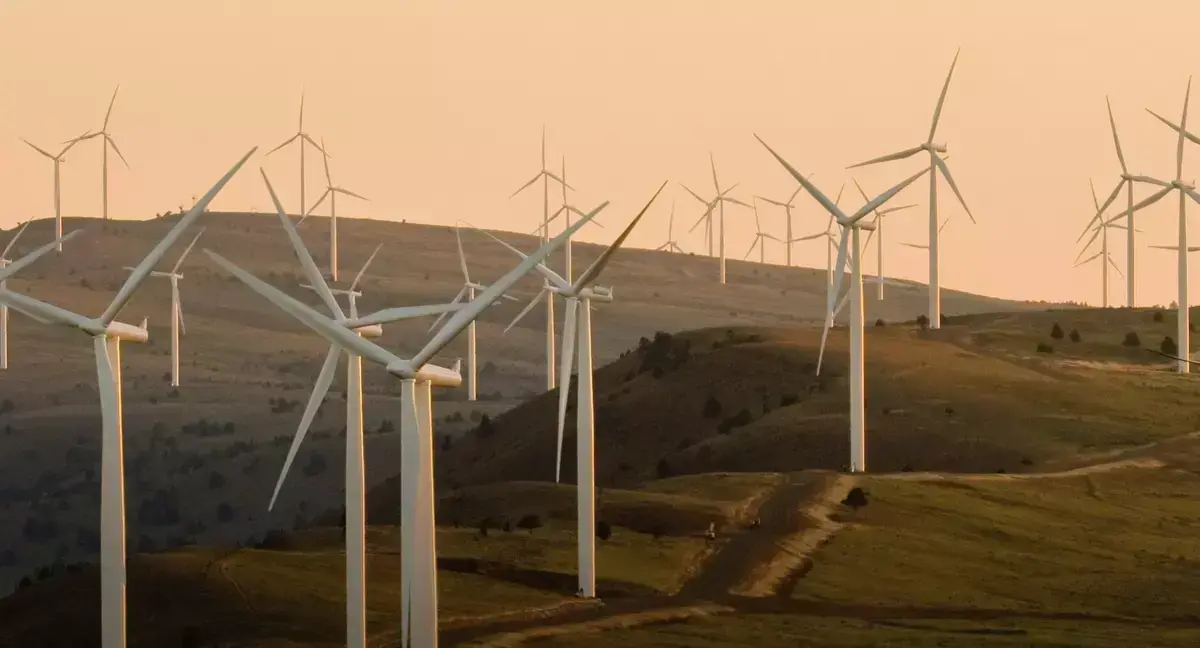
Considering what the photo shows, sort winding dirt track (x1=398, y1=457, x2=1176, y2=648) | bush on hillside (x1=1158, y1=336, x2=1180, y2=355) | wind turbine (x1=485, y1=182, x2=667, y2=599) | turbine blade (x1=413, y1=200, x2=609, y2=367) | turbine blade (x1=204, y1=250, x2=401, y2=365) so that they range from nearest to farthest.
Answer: turbine blade (x1=413, y1=200, x2=609, y2=367) → turbine blade (x1=204, y1=250, x2=401, y2=365) → winding dirt track (x1=398, y1=457, x2=1176, y2=648) → wind turbine (x1=485, y1=182, x2=667, y2=599) → bush on hillside (x1=1158, y1=336, x2=1180, y2=355)

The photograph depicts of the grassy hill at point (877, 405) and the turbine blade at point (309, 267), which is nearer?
the turbine blade at point (309, 267)

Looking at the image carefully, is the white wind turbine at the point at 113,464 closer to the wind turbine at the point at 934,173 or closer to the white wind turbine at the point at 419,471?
the white wind turbine at the point at 419,471

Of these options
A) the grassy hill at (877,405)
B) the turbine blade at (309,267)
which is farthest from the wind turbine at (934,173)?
the turbine blade at (309,267)

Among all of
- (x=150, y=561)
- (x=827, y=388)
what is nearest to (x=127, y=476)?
(x=827, y=388)

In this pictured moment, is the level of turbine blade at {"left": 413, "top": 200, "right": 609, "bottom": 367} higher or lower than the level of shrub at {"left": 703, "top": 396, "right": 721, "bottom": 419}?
higher

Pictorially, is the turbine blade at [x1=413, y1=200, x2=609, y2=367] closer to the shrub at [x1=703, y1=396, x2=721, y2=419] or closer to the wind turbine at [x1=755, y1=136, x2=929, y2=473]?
the wind turbine at [x1=755, y1=136, x2=929, y2=473]

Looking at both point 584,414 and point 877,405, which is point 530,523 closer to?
point 584,414

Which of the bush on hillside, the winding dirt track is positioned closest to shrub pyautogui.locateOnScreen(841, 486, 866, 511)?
the winding dirt track
